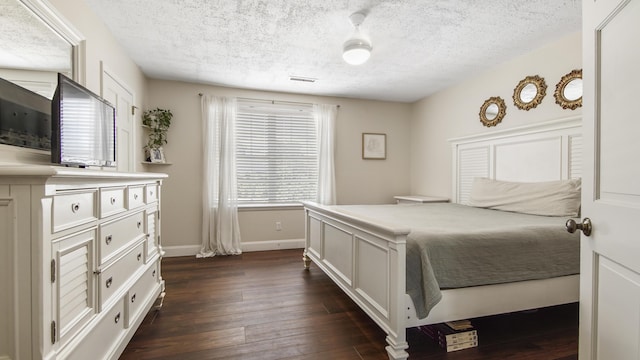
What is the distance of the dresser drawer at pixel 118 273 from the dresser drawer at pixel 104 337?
0.29ft

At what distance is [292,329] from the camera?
6.69 feet

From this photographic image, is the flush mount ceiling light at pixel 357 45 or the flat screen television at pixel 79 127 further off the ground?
the flush mount ceiling light at pixel 357 45

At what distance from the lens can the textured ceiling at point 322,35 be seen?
7.16ft

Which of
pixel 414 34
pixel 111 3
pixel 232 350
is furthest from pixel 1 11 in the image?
pixel 414 34

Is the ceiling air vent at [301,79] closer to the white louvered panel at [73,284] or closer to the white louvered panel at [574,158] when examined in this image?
the white louvered panel at [574,158]

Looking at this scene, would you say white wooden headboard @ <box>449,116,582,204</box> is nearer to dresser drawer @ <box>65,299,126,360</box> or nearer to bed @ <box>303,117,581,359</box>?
bed @ <box>303,117,581,359</box>

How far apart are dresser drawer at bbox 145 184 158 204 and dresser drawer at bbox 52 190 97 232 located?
2.70 feet

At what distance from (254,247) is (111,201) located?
2828 mm

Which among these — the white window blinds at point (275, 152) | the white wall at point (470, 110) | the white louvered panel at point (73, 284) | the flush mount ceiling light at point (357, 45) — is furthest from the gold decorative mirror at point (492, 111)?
the white louvered panel at point (73, 284)

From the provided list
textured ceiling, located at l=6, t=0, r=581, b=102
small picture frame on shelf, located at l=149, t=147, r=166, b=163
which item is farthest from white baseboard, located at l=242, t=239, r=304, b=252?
textured ceiling, located at l=6, t=0, r=581, b=102

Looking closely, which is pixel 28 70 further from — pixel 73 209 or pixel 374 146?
pixel 374 146

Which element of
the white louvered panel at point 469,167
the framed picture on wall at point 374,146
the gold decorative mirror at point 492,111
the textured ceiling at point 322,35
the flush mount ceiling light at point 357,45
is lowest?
the white louvered panel at point 469,167

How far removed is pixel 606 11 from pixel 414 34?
1.91 m

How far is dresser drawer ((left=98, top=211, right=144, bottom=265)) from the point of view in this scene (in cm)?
136
